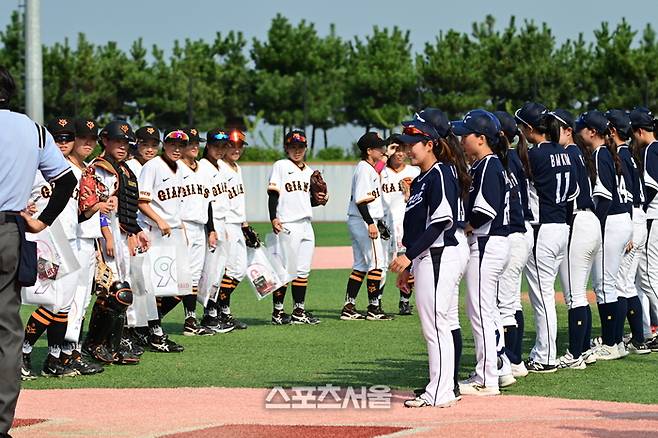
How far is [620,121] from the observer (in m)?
10.6

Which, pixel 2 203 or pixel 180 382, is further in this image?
pixel 180 382

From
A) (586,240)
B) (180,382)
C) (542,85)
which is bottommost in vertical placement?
(180,382)

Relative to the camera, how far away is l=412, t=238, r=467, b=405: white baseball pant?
7691 millimetres

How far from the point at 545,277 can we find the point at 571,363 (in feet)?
2.54

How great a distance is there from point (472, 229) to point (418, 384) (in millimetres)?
1364

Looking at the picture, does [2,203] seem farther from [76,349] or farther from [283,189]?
[283,189]

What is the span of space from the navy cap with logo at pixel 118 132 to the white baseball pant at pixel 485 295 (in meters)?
3.35

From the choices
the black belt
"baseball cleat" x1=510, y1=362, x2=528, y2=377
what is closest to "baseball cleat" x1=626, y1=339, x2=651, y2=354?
"baseball cleat" x1=510, y1=362, x2=528, y2=377

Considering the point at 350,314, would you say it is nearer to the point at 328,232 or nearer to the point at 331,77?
the point at 328,232

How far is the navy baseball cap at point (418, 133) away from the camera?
782cm

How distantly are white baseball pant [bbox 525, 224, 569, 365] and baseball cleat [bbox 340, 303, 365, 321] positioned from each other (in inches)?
166

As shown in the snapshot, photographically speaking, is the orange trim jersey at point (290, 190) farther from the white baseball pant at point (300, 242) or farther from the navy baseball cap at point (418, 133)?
the navy baseball cap at point (418, 133)

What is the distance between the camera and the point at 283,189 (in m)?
13.2

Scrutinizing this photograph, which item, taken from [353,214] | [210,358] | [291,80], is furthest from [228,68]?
[210,358]
